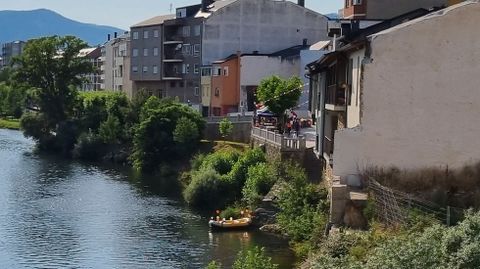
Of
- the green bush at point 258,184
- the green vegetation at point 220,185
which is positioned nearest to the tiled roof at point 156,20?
the green vegetation at point 220,185

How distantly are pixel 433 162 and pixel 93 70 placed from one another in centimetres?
6828

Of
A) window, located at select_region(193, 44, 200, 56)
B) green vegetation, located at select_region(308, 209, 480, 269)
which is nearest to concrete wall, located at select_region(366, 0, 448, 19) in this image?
green vegetation, located at select_region(308, 209, 480, 269)

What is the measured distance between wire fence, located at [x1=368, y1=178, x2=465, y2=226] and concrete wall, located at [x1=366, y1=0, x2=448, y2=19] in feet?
66.8

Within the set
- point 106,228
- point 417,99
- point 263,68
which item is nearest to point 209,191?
point 106,228

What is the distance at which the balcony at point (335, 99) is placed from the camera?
37250 millimetres

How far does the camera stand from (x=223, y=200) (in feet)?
161

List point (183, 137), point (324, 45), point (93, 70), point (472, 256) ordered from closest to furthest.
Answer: point (472, 256), point (183, 137), point (324, 45), point (93, 70)

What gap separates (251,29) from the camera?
85.7 metres

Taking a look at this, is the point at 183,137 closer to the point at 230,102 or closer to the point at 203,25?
the point at 230,102

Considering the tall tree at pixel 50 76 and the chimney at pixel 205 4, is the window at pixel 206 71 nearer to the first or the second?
the chimney at pixel 205 4

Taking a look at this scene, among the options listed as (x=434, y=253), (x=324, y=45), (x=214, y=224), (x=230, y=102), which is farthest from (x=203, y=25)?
(x=434, y=253)

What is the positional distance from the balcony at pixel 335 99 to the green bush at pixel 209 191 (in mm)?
10848

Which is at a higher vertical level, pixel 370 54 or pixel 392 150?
pixel 370 54

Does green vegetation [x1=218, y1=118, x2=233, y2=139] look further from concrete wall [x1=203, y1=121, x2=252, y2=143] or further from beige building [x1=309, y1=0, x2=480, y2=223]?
beige building [x1=309, y1=0, x2=480, y2=223]
